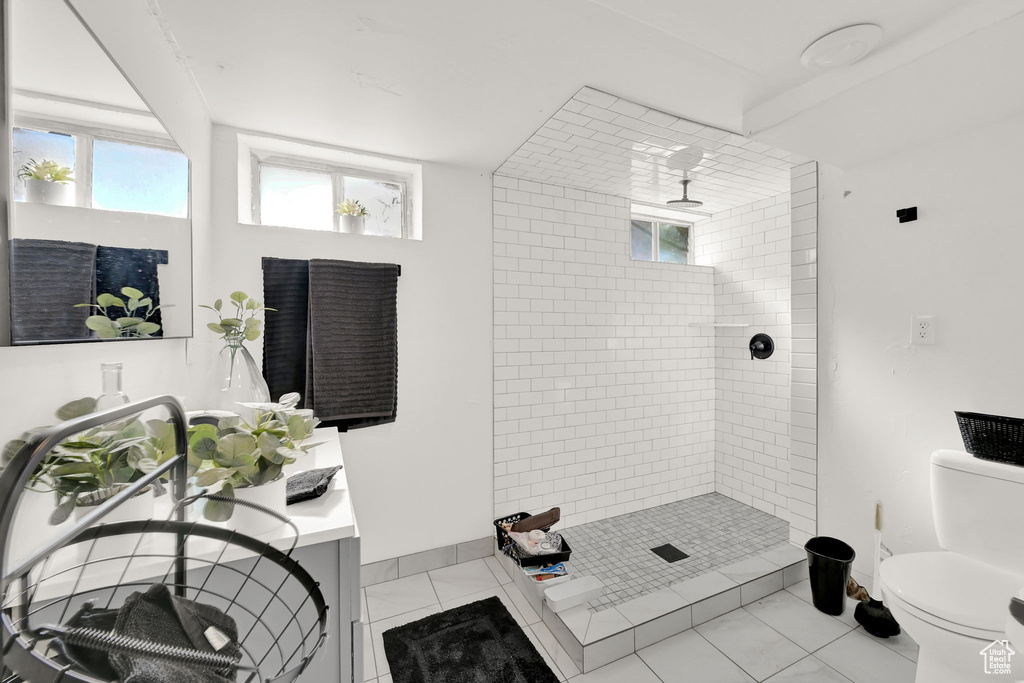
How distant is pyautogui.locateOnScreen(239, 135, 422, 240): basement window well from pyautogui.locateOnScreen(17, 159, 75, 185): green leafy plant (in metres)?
1.39

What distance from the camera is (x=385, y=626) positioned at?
200 cm

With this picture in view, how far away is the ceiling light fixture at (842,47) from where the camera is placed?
1.33 meters

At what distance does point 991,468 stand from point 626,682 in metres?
1.62

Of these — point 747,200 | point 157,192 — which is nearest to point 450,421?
point 157,192

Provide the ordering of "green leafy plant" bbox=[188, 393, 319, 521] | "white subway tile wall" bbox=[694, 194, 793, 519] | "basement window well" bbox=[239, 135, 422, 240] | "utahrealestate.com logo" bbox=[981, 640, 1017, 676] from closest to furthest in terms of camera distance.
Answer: "green leafy plant" bbox=[188, 393, 319, 521], "utahrealestate.com logo" bbox=[981, 640, 1017, 676], "basement window well" bbox=[239, 135, 422, 240], "white subway tile wall" bbox=[694, 194, 793, 519]

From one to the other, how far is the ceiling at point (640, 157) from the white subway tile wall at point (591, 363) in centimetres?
22

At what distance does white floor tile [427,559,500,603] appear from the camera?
2.25 meters

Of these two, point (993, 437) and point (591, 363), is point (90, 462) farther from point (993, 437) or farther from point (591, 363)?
point (993, 437)

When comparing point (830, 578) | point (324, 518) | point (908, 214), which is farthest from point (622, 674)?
point (908, 214)

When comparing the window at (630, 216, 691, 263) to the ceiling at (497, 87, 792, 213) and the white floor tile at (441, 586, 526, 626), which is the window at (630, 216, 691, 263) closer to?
the ceiling at (497, 87, 792, 213)

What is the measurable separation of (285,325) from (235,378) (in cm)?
57

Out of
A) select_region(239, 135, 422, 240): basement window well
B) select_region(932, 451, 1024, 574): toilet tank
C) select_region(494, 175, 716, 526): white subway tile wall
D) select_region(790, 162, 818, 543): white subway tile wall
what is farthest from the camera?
select_region(494, 175, 716, 526): white subway tile wall

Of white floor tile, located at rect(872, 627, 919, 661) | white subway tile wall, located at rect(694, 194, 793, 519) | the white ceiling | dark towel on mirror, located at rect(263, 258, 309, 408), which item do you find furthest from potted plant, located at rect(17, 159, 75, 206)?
white subway tile wall, located at rect(694, 194, 793, 519)

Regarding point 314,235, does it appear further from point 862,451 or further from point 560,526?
point 862,451
